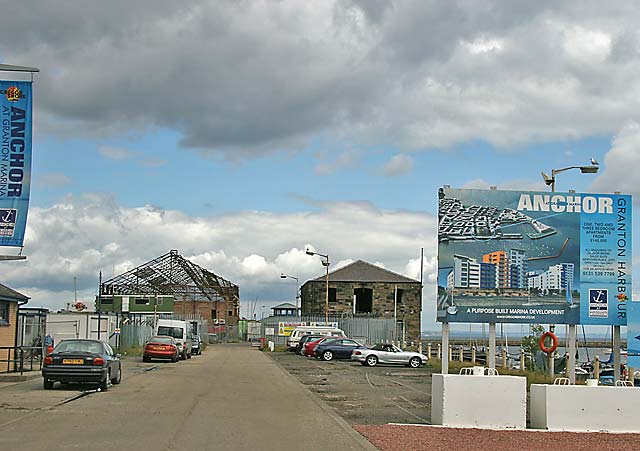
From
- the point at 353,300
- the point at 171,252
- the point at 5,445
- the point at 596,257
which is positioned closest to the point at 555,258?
the point at 596,257

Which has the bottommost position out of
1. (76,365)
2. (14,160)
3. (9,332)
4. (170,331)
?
(170,331)

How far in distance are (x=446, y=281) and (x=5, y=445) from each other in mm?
9945

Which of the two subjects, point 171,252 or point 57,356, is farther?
point 171,252

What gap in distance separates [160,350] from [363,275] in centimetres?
4544

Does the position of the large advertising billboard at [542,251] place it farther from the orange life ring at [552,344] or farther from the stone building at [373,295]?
the stone building at [373,295]

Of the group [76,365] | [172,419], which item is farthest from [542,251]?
[76,365]

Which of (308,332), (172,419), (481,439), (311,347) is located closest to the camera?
(481,439)

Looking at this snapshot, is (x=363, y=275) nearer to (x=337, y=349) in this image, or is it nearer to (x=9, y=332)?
(x=337, y=349)

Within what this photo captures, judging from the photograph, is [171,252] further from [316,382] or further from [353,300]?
[316,382]

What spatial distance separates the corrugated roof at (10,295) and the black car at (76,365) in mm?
6968

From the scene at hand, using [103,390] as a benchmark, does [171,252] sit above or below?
above

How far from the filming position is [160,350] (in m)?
46.4

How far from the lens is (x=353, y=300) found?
287ft

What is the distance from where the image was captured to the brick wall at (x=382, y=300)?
8800 cm
